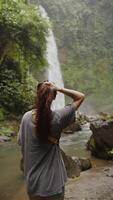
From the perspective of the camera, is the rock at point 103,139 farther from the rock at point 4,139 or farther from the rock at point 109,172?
the rock at point 4,139

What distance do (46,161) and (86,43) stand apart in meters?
36.3

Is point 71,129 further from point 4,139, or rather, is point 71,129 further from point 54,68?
point 54,68

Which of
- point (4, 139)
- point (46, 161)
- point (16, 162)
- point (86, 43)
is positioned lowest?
point (16, 162)

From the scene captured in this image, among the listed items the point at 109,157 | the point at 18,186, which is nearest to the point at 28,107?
the point at 109,157

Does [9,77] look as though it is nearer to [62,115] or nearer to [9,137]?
[9,137]

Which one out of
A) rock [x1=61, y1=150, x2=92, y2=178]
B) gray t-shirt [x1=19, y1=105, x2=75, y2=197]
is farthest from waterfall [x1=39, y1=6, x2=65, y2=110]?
gray t-shirt [x1=19, y1=105, x2=75, y2=197]

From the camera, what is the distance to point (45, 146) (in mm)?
3645

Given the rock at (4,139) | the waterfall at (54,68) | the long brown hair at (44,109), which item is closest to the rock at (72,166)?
the long brown hair at (44,109)

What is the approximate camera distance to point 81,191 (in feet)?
22.9

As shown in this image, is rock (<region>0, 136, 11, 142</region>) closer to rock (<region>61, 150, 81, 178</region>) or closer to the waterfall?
rock (<region>61, 150, 81, 178</region>)

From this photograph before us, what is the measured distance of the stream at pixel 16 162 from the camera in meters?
7.95

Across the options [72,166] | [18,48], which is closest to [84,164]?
[72,166]

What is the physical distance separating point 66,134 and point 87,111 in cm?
1787

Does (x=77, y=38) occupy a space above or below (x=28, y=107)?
above
